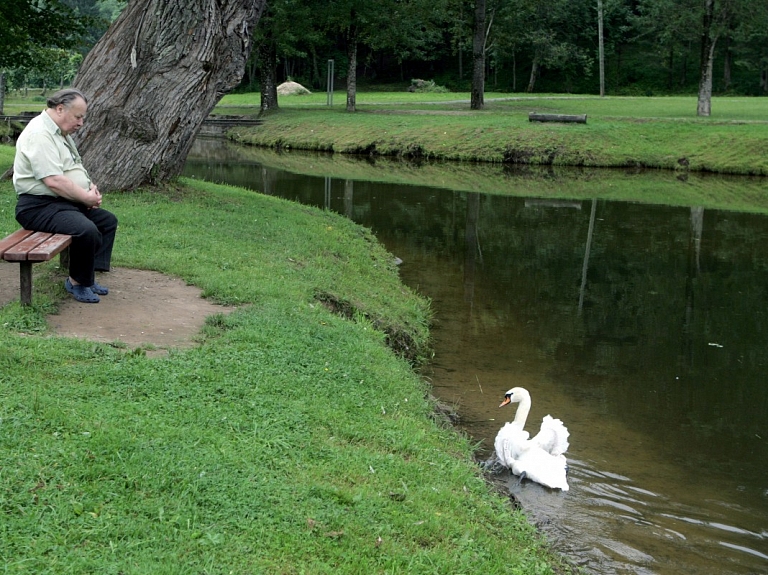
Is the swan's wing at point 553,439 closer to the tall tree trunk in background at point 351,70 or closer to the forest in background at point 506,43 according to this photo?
the forest in background at point 506,43

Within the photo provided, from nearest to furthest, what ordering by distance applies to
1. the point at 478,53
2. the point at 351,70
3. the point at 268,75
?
the point at 478,53, the point at 351,70, the point at 268,75

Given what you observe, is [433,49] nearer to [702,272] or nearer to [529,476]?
[702,272]

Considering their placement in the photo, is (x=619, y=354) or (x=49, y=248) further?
(x=619, y=354)

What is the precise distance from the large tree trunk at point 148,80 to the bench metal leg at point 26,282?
6.54 meters

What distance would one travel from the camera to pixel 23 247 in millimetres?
6879

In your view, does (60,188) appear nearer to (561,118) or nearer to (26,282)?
(26,282)

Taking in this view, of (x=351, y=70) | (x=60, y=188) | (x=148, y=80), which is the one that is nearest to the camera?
(x=60, y=188)

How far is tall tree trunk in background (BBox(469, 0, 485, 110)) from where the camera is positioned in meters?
38.2

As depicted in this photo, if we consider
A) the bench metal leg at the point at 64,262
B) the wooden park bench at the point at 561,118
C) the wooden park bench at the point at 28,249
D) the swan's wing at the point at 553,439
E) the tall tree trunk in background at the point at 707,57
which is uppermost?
the tall tree trunk in background at the point at 707,57

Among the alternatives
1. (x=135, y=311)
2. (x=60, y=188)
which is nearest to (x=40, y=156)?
(x=60, y=188)

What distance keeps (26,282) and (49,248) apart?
512mm

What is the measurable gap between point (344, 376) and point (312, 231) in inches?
271

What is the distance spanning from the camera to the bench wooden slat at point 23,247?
6.65m

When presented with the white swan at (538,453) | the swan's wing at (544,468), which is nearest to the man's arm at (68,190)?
the white swan at (538,453)
